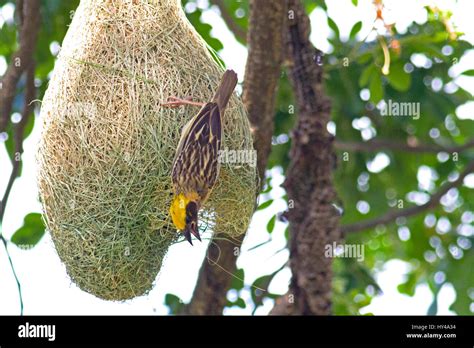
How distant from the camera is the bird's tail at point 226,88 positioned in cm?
273

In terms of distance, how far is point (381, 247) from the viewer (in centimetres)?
587

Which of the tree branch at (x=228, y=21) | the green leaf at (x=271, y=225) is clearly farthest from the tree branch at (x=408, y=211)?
the tree branch at (x=228, y=21)

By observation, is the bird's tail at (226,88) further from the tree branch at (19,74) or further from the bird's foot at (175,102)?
the tree branch at (19,74)

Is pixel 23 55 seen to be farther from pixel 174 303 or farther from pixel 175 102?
pixel 174 303

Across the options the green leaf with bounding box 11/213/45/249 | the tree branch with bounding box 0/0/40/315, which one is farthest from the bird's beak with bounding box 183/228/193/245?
the green leaf with bounding box 11/213/45/249

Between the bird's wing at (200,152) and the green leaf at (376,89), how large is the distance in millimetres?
1359

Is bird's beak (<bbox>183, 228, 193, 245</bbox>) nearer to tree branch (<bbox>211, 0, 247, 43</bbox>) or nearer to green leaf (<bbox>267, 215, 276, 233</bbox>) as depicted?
green leaf (<bbox>267, 215, 276, 233</bbox>)

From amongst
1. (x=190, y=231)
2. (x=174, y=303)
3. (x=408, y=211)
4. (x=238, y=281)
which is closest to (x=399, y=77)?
(x=408, y=211)

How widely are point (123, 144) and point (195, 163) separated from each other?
0.78ft

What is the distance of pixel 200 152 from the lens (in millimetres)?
2574
